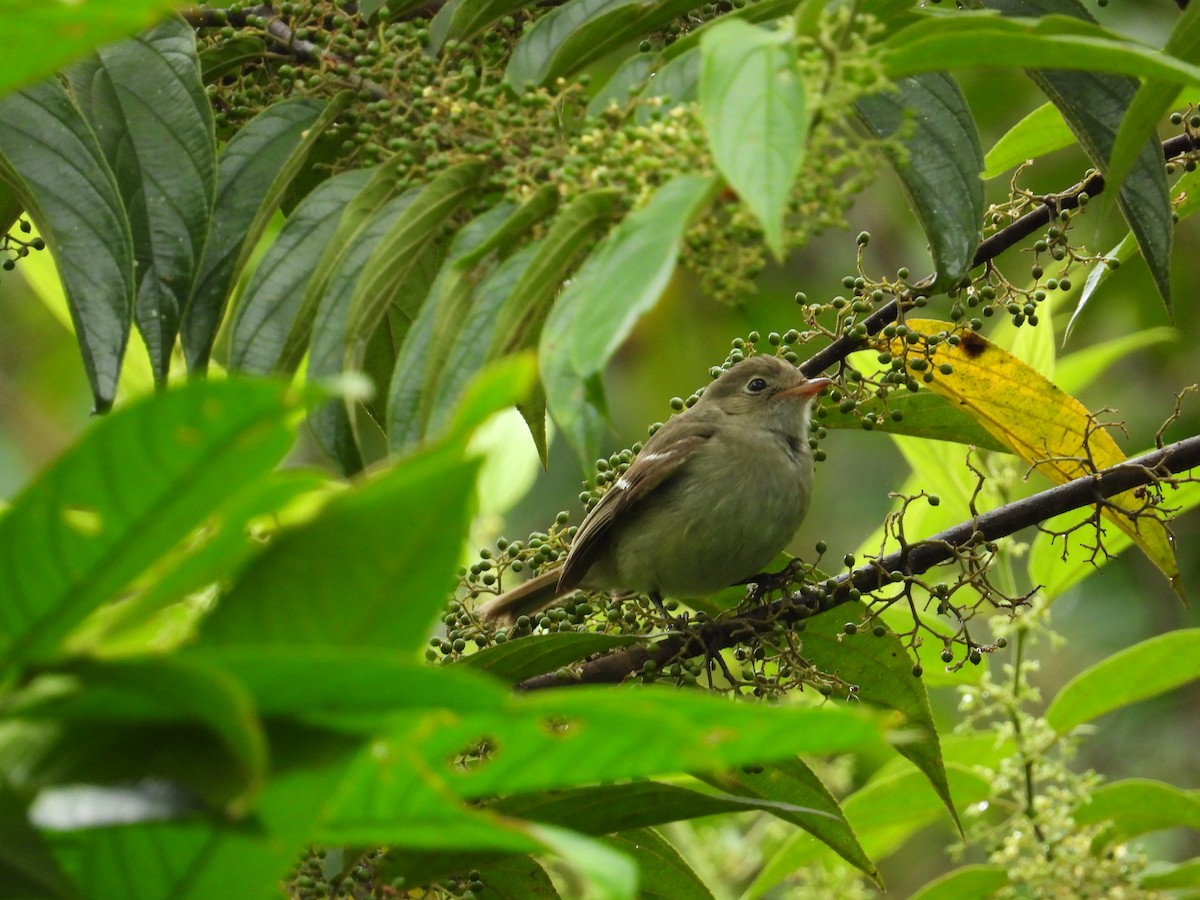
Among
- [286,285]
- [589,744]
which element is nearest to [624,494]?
[286,285]

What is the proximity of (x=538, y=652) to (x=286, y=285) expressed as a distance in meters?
0.80

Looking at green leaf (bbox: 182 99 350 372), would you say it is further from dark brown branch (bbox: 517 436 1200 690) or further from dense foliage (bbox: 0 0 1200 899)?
dark brown branch (bbox: 517 436 1200 690)

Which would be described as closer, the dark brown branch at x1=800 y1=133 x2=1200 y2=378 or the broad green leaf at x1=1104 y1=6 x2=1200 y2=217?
the broad green leaf at x1=1104 y1=6 x2=1200 y2=217

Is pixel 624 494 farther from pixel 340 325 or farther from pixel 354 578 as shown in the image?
pixel 354 578

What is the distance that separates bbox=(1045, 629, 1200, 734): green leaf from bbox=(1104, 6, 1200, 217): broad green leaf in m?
1.71

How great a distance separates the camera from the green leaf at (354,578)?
45.4 inches

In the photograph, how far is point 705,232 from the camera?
1.89m

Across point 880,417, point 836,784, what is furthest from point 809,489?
point 880,417

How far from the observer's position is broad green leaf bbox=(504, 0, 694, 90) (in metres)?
2.32

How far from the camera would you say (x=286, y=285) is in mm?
2369

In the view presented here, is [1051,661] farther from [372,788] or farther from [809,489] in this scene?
[372,788]

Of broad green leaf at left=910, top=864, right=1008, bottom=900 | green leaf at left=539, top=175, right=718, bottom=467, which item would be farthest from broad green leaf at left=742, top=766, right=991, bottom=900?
green leaf at left=539, top=175, right=718, bottom=467

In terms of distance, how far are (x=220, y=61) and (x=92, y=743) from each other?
6.71 ft

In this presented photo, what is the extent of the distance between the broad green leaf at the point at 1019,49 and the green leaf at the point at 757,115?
Answer: 0.16 metres
